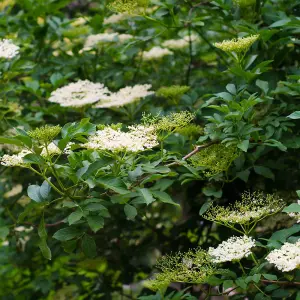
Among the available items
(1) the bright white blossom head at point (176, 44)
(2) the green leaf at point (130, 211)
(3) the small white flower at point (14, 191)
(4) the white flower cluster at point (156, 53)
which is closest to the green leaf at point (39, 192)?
(2) the green leaf at point (130, 211)

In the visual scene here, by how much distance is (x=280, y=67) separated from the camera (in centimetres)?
Result: 241

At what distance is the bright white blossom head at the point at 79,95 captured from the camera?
7.31 feet

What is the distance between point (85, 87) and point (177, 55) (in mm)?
732

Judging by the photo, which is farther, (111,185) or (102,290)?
(102,290)

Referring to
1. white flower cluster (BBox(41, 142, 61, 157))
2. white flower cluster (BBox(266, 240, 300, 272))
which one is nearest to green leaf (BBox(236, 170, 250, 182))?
white flower cluster (BBox(266, 240, 300, 272))

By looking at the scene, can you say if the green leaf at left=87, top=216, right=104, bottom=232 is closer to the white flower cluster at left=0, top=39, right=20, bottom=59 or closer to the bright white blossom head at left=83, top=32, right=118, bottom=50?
the white flower cluster at left=0, top=39, right=20, bottom=59

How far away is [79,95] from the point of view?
7.58 ft

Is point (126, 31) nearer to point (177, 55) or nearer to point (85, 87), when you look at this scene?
point (177, 55)

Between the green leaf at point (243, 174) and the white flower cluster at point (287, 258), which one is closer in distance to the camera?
the white flower cluster at point (287, 258)

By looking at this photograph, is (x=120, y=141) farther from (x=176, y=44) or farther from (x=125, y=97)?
(x=176, y=44)

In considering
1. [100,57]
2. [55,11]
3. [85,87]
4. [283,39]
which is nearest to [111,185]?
[85,87]

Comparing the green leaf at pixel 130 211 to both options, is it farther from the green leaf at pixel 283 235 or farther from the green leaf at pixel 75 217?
the green leaf at pixel 283 235

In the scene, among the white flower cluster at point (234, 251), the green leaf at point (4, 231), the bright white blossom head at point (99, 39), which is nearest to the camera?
the white flower cluster at point (234, 251)

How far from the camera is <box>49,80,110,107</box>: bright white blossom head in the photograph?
7.31 ft
